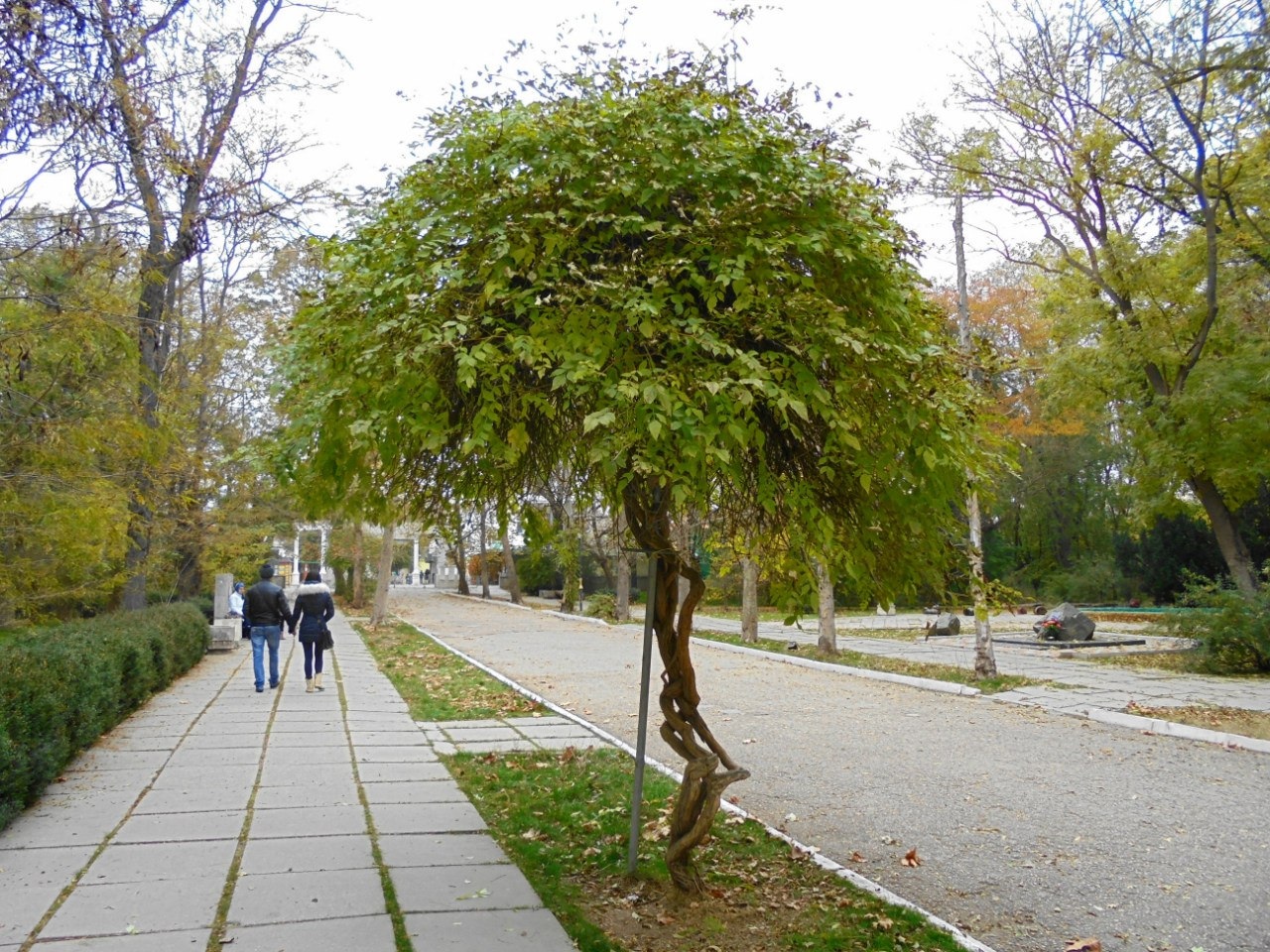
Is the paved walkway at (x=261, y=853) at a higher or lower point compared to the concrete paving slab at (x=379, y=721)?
higher

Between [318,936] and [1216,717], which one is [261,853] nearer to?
[318,936]

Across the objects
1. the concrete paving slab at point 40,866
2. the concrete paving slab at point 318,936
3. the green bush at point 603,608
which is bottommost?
the concrete paving slab at point 318,936

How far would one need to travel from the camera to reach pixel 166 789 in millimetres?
6688

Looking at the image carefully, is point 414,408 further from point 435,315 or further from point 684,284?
point 684,284

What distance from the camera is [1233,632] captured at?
1430 cm

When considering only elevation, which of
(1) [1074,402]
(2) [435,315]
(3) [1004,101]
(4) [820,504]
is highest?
(3) [1004,101]

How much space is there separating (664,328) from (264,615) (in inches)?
374

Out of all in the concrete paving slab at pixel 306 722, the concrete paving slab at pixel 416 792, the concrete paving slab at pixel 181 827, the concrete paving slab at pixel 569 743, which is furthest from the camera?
the concrete paving slab at pixel 306 722

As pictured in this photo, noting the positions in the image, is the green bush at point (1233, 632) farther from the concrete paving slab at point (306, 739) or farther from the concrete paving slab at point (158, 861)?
the concrete paving slab at point (158, 861)

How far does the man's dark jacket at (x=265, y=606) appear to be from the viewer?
38.2 ft

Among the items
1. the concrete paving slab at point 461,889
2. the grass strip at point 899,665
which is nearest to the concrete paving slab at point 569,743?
the concrete paving slab at point 461,889

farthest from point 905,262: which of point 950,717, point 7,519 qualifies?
point 7,519

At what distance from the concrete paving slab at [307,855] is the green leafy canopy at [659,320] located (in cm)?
213

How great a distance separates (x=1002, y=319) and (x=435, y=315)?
35.3 metres
